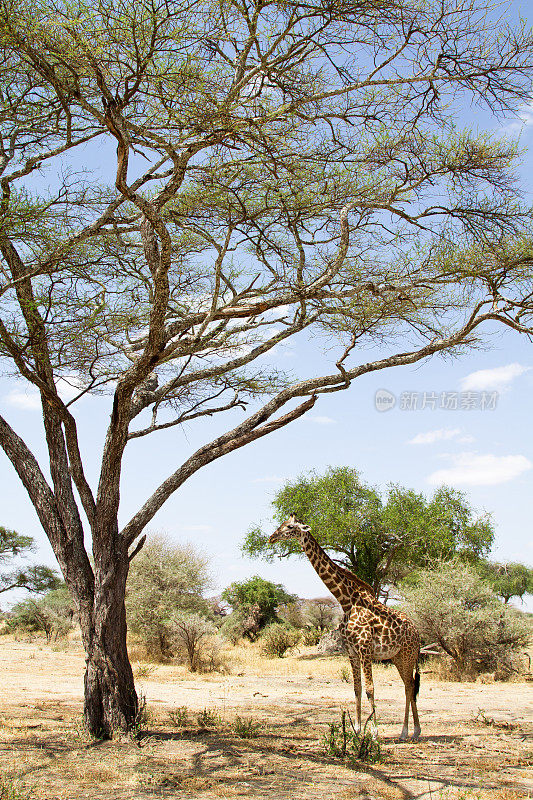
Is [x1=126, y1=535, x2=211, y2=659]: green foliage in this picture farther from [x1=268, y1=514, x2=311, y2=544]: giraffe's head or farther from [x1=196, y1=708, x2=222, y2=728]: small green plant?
[x1=268, y1=514, x2=311, y2=544]: giraffe's head

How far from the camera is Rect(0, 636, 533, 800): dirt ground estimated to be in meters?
5.13

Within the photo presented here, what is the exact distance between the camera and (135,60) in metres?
5.50

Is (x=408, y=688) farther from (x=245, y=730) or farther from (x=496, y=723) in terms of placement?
(x=496, y=723)

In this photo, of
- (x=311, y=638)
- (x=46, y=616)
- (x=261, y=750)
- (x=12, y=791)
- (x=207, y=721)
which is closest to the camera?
(x=12, y=791)

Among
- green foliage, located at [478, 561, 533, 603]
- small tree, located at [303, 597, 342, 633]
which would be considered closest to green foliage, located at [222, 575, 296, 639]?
small tree, located at [303, 597, 342, 633]

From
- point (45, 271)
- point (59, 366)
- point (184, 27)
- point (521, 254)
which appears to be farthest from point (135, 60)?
point (521, 254)

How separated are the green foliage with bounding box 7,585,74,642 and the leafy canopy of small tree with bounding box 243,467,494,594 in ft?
22.0

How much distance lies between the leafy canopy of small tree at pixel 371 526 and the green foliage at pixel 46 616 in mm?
6717

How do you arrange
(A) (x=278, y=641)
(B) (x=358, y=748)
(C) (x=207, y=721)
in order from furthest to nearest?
(A) (x=278, y=641), (C) (x=207, y=721), (B) (x=358, y=748)

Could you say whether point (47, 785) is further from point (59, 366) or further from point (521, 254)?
point (521, 254)

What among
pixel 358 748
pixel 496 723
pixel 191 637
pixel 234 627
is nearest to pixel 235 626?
pixel 234 627

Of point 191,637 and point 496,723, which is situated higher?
point 191,637

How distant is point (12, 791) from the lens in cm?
455

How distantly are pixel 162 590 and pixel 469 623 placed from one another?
8.02m
